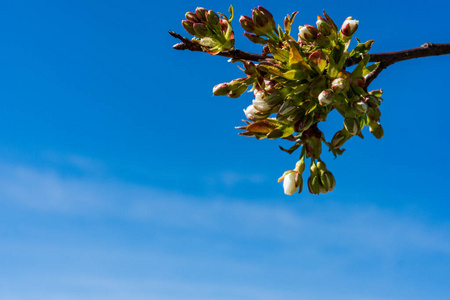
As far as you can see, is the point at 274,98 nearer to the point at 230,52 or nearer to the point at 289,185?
the point at 230,52

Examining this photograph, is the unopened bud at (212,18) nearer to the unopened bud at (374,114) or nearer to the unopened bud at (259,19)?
the unopened bud at (259,19)

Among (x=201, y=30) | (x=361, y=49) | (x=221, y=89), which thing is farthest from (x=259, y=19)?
(x=361, y=49)

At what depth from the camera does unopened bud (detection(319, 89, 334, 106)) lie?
6.63 ft

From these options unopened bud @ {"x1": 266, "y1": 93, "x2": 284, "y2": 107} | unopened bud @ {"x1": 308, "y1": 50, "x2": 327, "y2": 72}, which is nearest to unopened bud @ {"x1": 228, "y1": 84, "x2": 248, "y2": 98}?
unopened bud @ {"x1": 266, "y1": 93, "x2": 284, "y2": 107}

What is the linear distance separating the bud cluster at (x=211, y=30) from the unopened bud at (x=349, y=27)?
1.55 feet

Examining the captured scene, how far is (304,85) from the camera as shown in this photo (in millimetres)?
2123

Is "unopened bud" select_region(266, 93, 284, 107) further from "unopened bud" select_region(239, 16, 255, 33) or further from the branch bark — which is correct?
"unopened bud" select_region(239, 16, 255, 33)

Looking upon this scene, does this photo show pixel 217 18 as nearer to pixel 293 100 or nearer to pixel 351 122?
pixel 293 100

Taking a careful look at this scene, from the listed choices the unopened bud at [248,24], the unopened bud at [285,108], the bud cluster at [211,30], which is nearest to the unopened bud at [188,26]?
the bud cluster at [211,30]

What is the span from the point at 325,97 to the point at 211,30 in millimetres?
616

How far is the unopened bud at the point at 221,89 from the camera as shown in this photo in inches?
95.0

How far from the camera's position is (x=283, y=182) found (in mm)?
2473

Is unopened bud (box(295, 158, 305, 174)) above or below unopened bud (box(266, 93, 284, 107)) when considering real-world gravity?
below

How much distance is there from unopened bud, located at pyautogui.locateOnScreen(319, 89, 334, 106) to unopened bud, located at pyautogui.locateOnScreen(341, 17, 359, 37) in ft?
1.03
